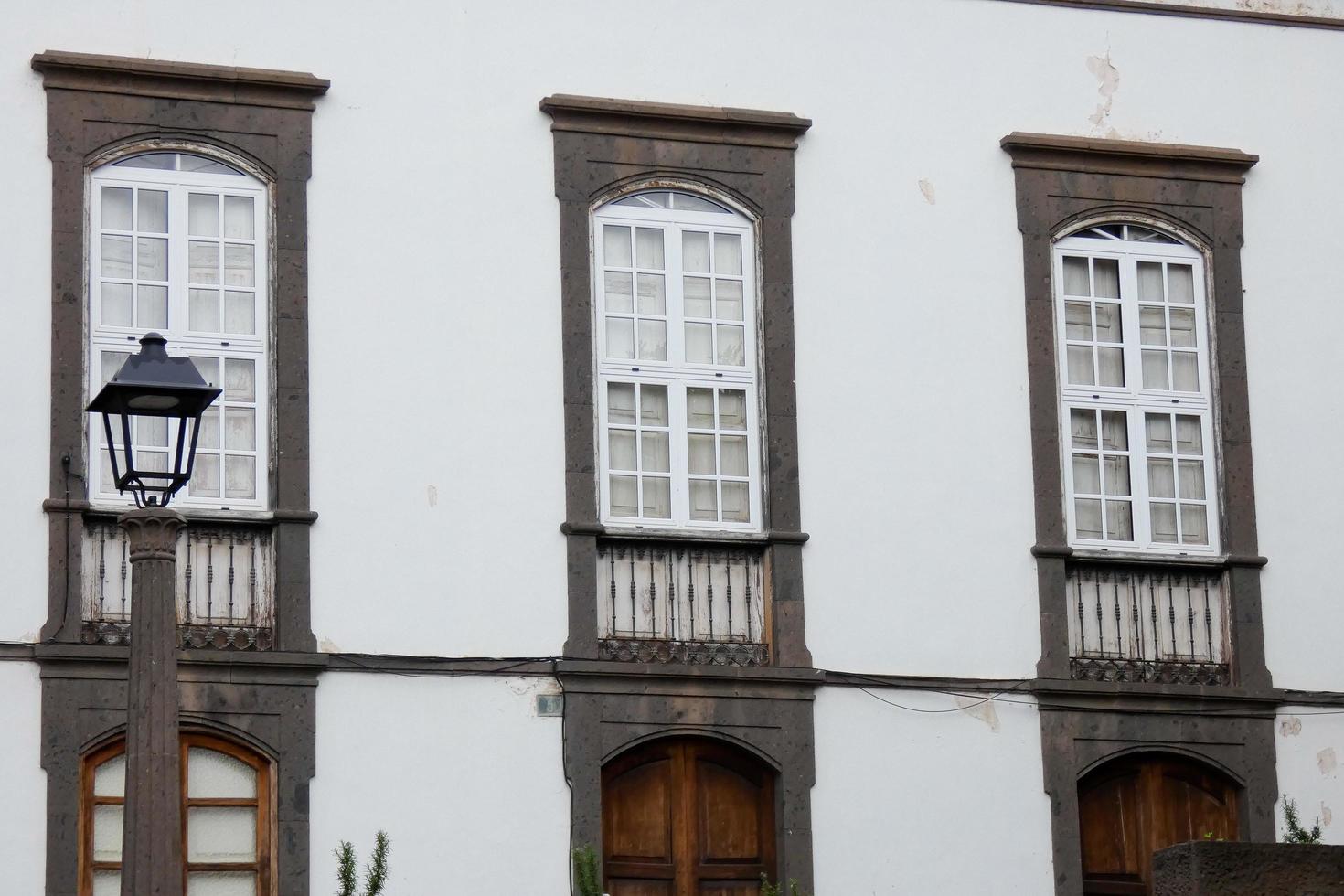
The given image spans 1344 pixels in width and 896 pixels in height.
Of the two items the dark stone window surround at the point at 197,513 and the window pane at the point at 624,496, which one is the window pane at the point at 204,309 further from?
the window pane at the point at 624,496

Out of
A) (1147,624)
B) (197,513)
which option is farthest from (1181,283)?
(197,513)

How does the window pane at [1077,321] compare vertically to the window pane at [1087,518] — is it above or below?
above

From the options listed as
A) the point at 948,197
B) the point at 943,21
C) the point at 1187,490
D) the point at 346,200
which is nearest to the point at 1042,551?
the point at 1187,490

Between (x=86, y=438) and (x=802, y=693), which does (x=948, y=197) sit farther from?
(x=86, y=438)

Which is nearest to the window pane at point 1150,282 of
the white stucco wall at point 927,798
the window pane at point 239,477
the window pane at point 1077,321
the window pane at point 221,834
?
the window pane at point 1077,321

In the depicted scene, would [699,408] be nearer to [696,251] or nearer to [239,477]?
[696,251]

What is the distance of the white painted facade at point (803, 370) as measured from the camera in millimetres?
16219

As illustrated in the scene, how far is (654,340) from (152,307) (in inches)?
125

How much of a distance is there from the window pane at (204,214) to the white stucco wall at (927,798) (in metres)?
4.76

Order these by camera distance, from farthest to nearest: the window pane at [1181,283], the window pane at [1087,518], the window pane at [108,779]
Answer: the window pane at [1181,283] < the window pane at [1087,518] < the window pane at [108,779]

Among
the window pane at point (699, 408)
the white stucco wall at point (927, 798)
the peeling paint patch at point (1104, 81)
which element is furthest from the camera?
the peeling paint patch at point (1104, 81)

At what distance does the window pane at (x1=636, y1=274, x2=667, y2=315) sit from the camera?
1739 cm

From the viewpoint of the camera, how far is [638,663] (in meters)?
16.6

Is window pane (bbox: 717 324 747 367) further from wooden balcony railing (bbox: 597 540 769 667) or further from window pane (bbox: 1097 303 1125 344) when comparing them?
window pane (bbox: 1097 303 1125 344)
